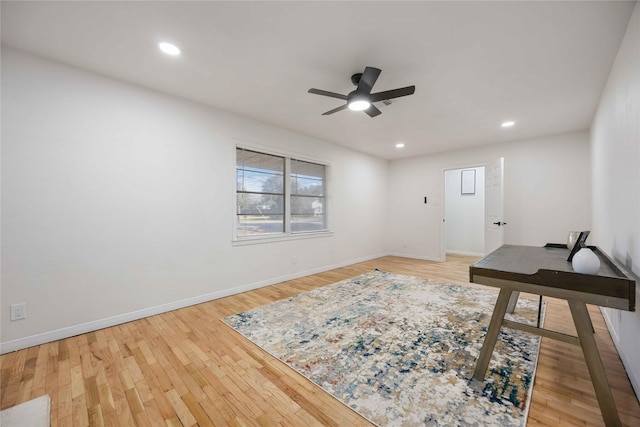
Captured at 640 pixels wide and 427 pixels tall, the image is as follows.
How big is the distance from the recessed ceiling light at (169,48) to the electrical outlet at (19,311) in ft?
8.01

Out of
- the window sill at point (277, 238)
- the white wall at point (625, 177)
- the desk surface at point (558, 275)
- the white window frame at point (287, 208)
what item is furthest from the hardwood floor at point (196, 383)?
the white window frame at point (287, 208)

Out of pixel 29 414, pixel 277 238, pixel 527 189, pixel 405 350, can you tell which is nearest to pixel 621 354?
pixel 405 350

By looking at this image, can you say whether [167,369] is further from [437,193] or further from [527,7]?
[437,193]

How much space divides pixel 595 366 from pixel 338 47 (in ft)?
8.63

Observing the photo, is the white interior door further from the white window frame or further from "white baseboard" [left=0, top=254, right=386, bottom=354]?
"white baseboard" [left=0, top=254, right=386, bottom=354]

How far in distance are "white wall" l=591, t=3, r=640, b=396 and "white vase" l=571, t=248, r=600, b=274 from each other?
35 cm

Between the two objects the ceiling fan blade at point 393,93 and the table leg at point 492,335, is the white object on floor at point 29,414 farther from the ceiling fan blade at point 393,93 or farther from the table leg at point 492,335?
the ceiling fan blade at point 393,93

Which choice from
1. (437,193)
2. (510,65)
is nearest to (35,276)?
(510,65)

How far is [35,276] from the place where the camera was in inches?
85.0

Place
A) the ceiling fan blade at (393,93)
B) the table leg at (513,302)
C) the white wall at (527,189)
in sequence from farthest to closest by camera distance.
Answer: the white wall at (527,189) < the table leg at (513,302) < the ceiling fan blade at (393,93)

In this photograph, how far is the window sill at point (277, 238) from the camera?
3555 mm

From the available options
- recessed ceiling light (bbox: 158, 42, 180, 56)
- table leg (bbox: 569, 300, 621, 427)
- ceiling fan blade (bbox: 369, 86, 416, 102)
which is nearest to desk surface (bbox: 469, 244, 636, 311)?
table leg (bbox: 569, 300, 621, 427)

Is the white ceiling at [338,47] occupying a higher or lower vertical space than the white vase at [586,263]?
higher

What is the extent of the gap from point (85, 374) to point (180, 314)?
1020mm
